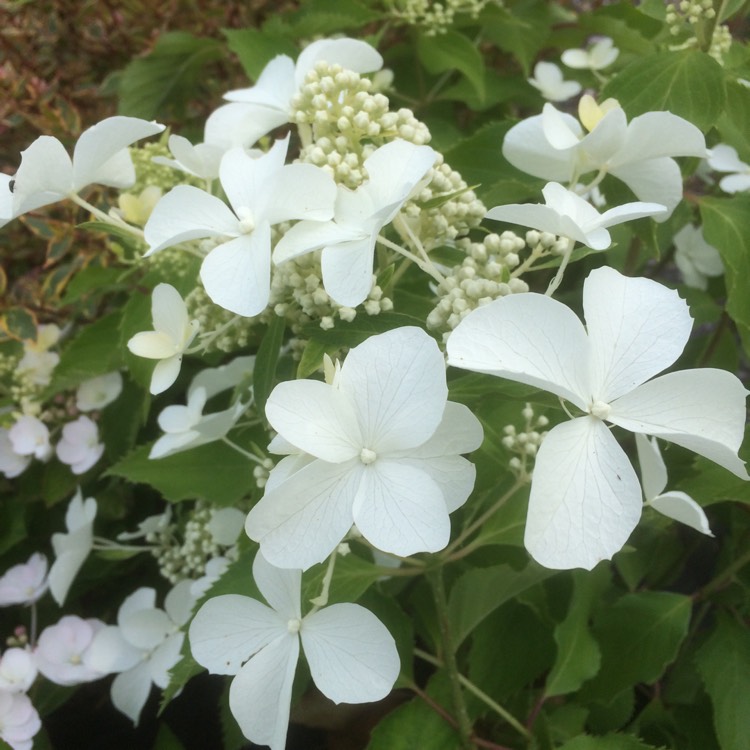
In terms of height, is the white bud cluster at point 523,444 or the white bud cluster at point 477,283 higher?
the white bud cluster at point 477,283

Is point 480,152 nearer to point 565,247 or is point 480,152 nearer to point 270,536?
point 565,247

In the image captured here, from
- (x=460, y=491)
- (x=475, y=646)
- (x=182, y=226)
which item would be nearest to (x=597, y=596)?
(x=475, y=646)

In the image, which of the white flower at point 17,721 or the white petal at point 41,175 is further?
the white flower at point 17,721

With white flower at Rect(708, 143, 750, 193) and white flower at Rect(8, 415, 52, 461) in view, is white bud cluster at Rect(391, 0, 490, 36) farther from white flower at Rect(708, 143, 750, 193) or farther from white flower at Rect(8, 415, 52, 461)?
white flower at Rect(8, 415, 52, 461)

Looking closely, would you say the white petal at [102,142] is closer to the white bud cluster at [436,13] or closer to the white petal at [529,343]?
the white petal at [529,343]

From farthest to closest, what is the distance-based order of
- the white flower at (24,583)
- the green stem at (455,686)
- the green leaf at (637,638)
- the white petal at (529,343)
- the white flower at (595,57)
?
1. the white flower at (595,57)
2. the white flower at (24,583)
3. the green leaf at (637,638)
4. the green stem at (455,686)
5. the white petal at (529,343)

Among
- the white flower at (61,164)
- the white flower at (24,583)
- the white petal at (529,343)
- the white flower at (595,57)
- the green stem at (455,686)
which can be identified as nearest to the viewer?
the white petal at (529,343)

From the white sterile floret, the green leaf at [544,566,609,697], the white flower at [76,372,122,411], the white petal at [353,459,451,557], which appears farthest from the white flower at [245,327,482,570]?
the white sterile floret

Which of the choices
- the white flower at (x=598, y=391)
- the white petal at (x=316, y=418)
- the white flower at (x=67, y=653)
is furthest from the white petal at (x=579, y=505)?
the white flower at (x=67, y=653)
